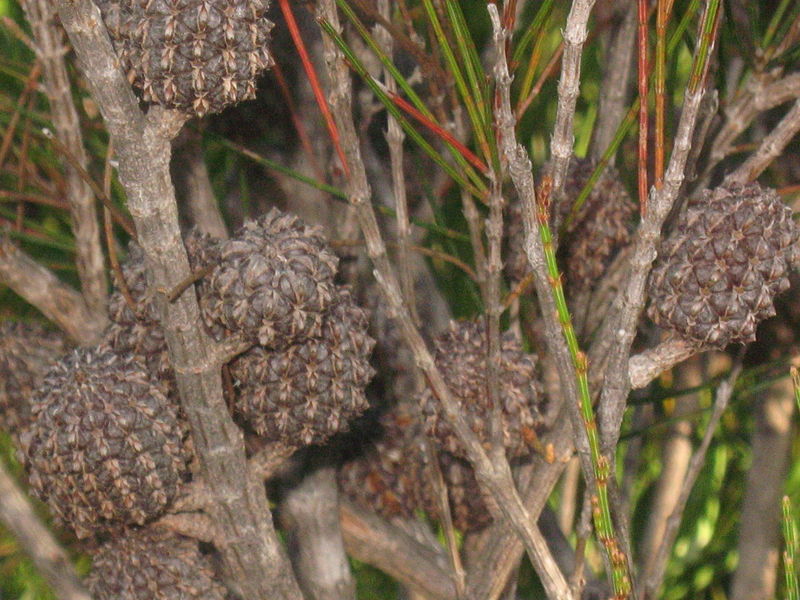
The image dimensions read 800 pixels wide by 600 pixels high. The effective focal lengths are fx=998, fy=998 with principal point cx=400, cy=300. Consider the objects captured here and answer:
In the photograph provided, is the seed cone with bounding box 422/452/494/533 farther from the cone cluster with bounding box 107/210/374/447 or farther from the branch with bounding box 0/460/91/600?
the branch with bounding box 0/460/91/600

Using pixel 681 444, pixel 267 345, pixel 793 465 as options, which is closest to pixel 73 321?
pixel 267 345

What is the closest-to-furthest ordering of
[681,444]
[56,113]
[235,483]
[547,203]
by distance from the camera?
[547,203] < [235,483] < [56,113] < [681,444]

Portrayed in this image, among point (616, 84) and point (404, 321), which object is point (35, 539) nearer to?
point (404, 321)

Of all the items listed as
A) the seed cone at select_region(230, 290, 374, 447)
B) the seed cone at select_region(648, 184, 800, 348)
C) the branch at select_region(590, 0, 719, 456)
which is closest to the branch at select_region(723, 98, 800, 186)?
the seed cone at select_region(648, 184, 800, 348)

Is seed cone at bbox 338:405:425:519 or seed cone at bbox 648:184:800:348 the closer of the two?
seed cone at bbox 648:184:800:348

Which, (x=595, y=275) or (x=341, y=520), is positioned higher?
(x=595, y=275)

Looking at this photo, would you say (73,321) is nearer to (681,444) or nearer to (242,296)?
(242,296)
